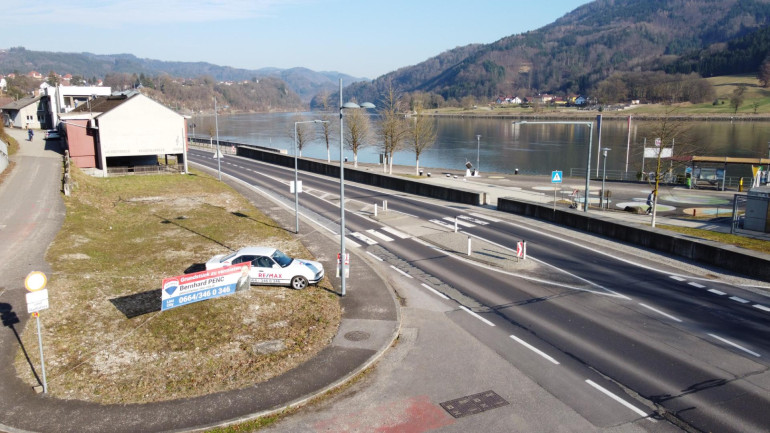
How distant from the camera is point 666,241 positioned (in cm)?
2588

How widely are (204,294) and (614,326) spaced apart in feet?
46.3

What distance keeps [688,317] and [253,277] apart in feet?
53.5

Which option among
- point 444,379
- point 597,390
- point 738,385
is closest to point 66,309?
point 444,379

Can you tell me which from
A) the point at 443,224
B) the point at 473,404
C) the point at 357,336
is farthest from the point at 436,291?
the point at 443,224

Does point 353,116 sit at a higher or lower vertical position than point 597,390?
higher

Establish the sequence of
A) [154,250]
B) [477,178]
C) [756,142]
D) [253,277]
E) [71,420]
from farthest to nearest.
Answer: [756,142] < [477,178] < [154,250] < [253,277] < [71,420]

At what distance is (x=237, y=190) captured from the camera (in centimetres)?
4809

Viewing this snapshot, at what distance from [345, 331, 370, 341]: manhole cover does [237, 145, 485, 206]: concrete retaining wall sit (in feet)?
82.9

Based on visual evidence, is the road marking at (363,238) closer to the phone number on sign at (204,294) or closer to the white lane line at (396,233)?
the white lane line at (396,233)

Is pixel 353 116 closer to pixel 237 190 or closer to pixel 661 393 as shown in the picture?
pixel 237 190

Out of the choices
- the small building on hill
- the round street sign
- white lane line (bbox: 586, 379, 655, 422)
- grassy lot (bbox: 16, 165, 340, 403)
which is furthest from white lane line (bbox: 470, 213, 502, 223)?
the small building on hill

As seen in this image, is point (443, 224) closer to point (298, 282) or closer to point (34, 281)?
point (298, 282)

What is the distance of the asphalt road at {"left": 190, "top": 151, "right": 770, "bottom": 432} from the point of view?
12680 mm

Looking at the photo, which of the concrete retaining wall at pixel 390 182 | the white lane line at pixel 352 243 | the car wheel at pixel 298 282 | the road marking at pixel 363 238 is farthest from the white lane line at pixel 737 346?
the concrete retaining wall at pixel 390 182
